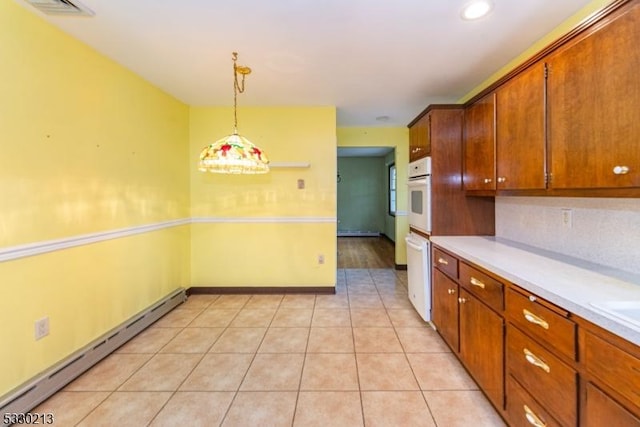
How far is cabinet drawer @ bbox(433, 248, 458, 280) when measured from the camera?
2.23 meters

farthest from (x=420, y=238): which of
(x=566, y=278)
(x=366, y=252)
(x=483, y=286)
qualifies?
(x=366, y=252)

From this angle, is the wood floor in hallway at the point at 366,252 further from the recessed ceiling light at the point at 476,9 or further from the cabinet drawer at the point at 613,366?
the cabinet drawer at the point at 613,366

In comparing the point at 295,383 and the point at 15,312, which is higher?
the point at 15,312

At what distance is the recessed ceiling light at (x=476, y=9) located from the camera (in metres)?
1.74

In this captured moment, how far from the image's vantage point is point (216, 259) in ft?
12.7

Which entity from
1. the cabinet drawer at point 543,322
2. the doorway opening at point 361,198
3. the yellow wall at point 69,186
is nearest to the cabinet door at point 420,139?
the cabinet drawer at point 543,322

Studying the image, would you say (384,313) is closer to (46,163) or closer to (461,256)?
(461,256)

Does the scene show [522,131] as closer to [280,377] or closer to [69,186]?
[280,377]

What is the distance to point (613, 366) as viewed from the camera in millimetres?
957

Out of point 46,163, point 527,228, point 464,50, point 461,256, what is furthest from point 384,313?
point 46,163

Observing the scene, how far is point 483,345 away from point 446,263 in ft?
2.36

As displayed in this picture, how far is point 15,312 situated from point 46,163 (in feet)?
3.11

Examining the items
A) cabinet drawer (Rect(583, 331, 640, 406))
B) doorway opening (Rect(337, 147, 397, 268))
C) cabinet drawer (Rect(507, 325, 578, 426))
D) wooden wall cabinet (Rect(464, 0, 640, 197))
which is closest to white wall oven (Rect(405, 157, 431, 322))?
wooden wall cabinet (Rect(464, 0, 640, 197))

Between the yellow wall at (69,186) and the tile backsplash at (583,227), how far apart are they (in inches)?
136
